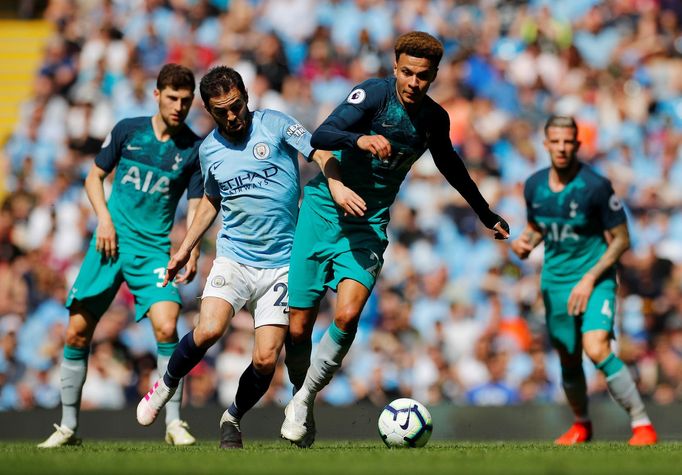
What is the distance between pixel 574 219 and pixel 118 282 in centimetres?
373

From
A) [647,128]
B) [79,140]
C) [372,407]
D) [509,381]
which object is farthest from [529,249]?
[79,140]

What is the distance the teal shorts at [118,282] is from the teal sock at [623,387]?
347cm

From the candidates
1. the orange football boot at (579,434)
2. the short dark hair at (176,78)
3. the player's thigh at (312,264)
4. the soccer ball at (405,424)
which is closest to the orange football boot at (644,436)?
the orange football boot at (579,434)

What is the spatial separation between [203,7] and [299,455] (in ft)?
Result: 38.1

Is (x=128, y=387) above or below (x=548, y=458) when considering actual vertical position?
below

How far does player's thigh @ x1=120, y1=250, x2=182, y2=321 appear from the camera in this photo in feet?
30.8

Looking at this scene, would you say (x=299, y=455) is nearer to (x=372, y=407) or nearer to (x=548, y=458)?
(x=548, y=458)

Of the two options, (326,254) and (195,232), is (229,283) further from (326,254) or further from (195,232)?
(326,254)

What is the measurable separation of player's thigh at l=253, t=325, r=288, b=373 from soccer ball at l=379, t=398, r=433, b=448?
0.90 m

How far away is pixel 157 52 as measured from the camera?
17641 mm

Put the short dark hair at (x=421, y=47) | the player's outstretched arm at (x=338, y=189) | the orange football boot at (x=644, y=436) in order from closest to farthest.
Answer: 1. the player's outstretched arm at (x=338, y=189)
2. the short dark hair at (x=421, y=47)
3. the orange football boot at (x=644, y=436)

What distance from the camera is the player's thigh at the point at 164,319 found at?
9320 millimetres

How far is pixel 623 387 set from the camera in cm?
984

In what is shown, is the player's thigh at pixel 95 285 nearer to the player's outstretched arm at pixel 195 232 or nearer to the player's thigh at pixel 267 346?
the player's outstretched arm at pixel 195 232
